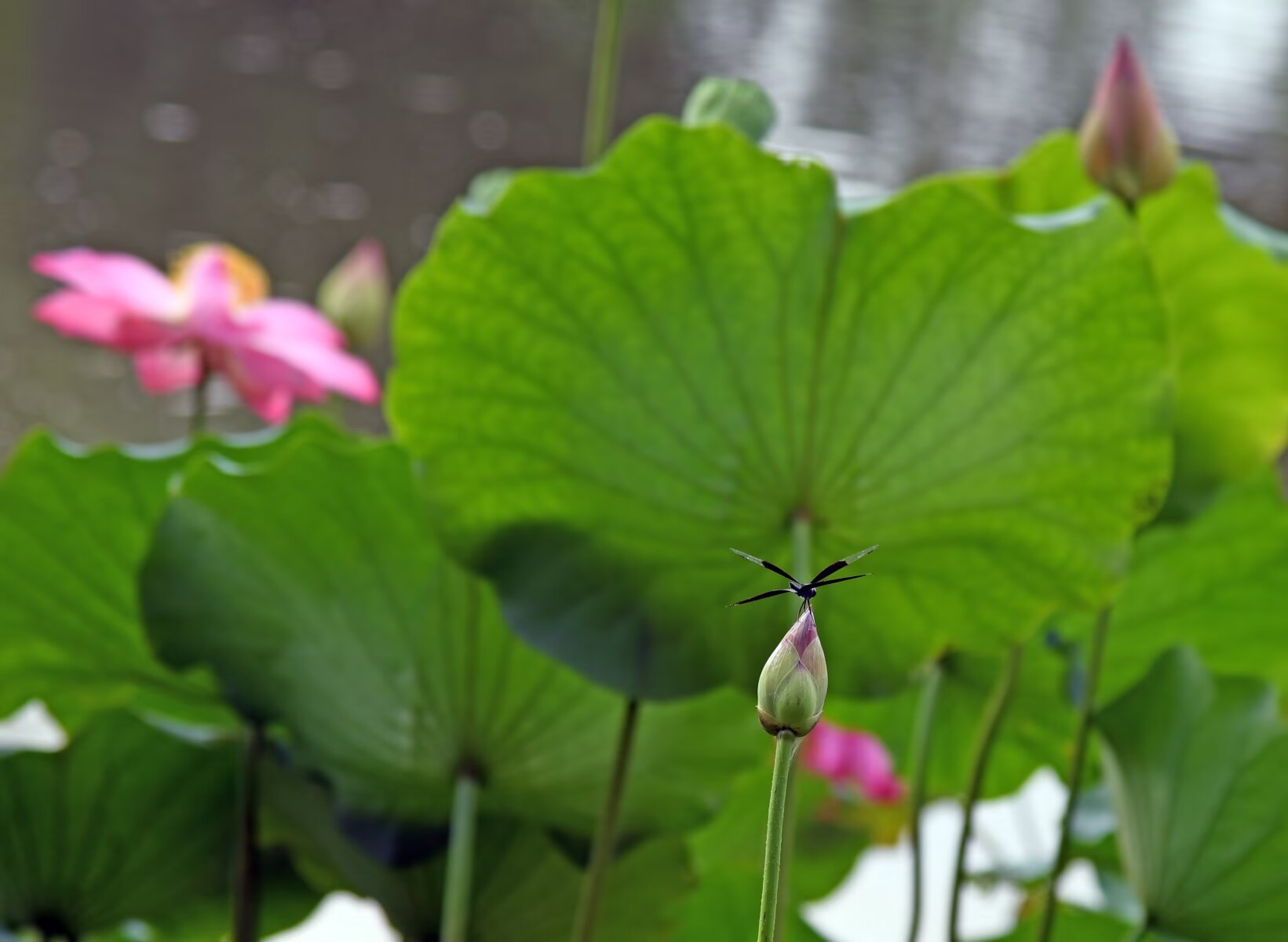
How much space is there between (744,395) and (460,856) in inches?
5.0

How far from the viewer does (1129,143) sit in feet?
1.38

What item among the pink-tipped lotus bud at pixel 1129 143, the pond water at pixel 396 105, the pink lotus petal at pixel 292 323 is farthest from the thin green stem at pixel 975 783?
the pond water at pixel 396 105

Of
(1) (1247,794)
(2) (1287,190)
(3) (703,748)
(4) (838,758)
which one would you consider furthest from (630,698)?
(2) (1287,190)

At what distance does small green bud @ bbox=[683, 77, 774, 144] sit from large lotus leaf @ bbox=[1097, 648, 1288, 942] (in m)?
0.17

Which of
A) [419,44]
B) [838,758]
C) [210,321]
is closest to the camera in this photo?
[210,321]

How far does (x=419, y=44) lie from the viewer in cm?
494

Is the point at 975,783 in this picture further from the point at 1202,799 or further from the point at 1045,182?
the point at 1045,182

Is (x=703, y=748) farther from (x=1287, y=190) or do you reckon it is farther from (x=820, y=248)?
(x=1287, y=190)

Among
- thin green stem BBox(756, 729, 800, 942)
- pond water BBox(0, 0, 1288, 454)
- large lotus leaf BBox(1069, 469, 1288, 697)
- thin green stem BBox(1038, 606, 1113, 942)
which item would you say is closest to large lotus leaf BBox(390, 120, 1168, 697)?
thin green stem BBox(1038, 606, 1113, 942)

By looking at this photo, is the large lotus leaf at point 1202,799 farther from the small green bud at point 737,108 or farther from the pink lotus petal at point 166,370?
the pink lotus petal at point 166,370

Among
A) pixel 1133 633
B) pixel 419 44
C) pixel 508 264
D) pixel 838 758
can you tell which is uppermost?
pixel 508 264

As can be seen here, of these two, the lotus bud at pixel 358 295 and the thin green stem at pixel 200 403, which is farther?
the lotus bud at pixel 358 295

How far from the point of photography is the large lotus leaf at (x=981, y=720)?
55cm

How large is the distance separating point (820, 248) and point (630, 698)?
0.38ft
